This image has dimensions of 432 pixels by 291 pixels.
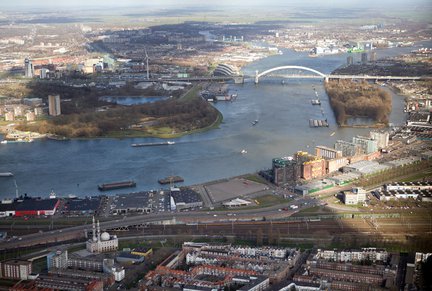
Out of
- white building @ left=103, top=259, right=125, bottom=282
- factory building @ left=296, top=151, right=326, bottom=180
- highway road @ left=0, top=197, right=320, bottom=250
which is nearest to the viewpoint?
white building @ left=103, top=259, right=125, bottom=282

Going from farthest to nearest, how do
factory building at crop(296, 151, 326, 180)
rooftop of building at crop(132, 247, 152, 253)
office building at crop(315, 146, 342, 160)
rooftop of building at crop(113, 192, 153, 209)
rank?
office building at crop(315, 146, 342, 160) < factory building at crop(296, 151, 326, 180) < rooftop of building at crop(113, 192, 153, 209) < rooftop of building at crop(132, 247, 152, 253)

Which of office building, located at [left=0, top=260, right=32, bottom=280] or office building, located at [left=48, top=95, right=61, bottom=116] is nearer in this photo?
office building, located at [left=0, top=260, right=32, bottom=280]

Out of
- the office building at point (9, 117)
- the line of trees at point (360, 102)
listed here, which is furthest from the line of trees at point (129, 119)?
the line of trees at point (360, 102)

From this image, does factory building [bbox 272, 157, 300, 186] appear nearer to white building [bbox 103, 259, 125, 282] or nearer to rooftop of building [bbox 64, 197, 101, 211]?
rooftop of building [bbox 64, 197, 101, 211]

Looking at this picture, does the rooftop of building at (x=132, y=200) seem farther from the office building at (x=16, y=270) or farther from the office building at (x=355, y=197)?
the office building at (x=355, y=197)

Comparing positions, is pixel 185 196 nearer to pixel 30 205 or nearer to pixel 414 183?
pixel 30 205

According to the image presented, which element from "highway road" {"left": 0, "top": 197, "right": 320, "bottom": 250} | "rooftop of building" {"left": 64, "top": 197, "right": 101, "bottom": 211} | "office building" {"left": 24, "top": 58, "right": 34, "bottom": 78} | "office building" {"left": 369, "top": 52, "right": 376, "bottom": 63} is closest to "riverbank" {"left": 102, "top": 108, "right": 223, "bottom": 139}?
"rooftop of building" {"left": 64, "top": 197, "right": 101, "bottom": 211}

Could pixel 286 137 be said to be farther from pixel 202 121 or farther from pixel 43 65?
pixel 43 65

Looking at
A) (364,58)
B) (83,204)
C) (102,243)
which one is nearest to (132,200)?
(83,204)
